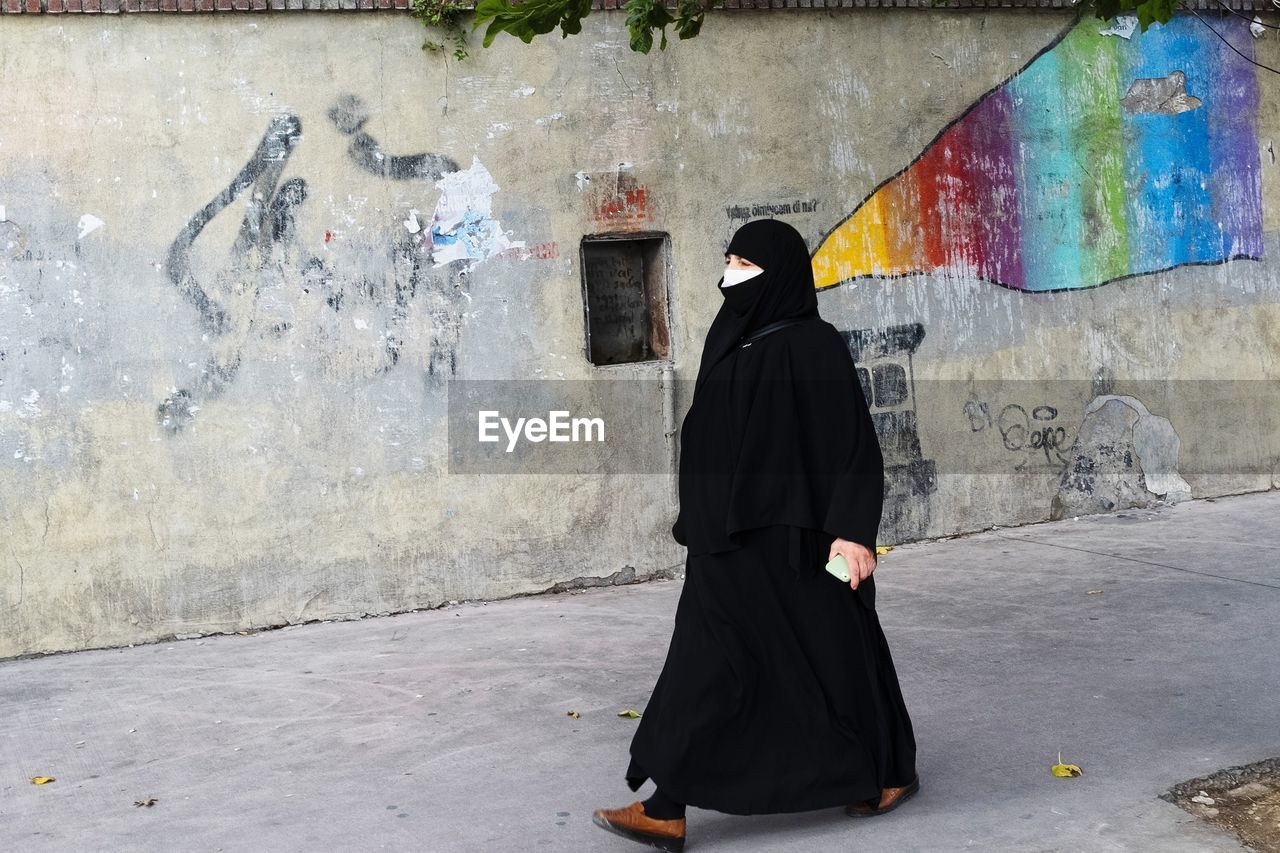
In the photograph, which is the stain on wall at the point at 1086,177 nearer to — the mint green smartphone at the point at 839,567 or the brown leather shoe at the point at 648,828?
the mint green smartphone at the point at 839,567

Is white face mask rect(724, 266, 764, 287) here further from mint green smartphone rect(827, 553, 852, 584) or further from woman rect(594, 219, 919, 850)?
mint green smartphone rect(827, 553, 852, 584)

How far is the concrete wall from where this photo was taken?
22.0 ft

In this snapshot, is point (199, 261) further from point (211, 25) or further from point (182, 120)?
point (211, 25)

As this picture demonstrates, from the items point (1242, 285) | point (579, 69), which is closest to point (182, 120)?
point (579, 69)

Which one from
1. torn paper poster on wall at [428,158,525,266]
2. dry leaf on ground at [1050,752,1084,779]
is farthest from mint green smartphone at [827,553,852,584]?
torn paper poster on wall at [428,158,525,266]

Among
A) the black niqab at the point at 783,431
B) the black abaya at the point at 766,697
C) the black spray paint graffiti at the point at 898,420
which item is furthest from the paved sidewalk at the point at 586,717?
the black niqab at the point at 783,431

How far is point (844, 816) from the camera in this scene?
4.21m

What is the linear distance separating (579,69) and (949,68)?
88.4 inches

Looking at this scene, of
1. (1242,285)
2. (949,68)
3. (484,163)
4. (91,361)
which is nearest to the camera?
(91,361)

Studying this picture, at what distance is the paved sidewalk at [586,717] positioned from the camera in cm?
423

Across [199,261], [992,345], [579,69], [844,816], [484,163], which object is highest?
[579,69]

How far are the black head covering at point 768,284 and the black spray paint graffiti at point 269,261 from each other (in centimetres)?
330

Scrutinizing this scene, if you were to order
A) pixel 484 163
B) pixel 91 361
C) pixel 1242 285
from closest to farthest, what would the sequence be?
pixel 91 361 → pixel 484 163 → pixel 1242 285

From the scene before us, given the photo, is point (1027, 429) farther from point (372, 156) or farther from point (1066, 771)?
point (1066, 771)
